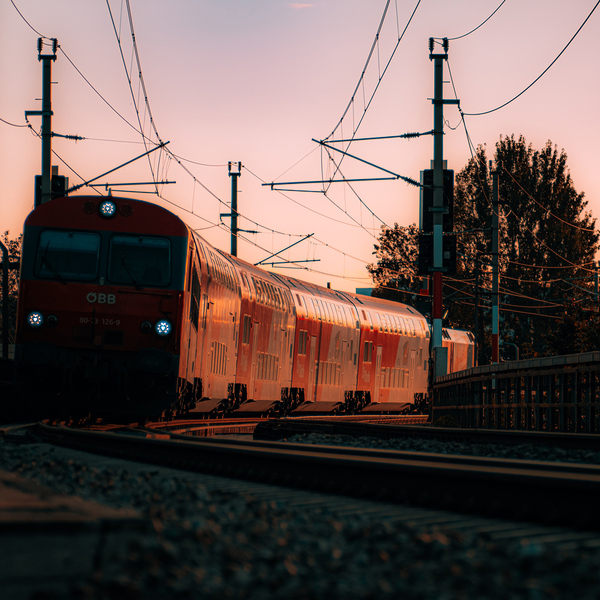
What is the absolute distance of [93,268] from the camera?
13.5 metres

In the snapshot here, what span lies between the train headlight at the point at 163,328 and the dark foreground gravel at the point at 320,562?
8.47 meters

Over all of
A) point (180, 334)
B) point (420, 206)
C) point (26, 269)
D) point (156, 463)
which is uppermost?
point (420, 206)

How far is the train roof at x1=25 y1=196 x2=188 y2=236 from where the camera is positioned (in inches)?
536

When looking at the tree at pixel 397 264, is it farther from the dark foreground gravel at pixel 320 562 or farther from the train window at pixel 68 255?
the dark foreground gravel at pixel 320 562

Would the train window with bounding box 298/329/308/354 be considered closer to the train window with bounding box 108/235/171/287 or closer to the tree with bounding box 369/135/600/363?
the train window with bounding box 108/235/171/287

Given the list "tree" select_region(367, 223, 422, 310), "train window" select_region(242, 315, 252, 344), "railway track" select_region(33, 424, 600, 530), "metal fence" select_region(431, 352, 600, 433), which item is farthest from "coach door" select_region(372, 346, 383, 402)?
"tree" select_region(367, 223, 422, 310)

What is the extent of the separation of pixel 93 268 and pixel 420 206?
1138 cm

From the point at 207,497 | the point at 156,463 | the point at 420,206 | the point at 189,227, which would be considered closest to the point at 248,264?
the point at 420,206

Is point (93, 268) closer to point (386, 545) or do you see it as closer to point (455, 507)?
point (455, 507)

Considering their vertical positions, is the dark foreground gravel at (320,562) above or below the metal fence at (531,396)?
below

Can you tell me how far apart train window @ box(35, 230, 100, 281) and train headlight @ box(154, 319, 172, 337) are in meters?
1.17

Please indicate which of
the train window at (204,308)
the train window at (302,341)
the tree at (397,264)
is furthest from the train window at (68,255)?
Result: the tree at (397,264)

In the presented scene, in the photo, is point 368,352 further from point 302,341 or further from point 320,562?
point 320,562

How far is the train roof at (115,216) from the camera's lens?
44.7 ft
